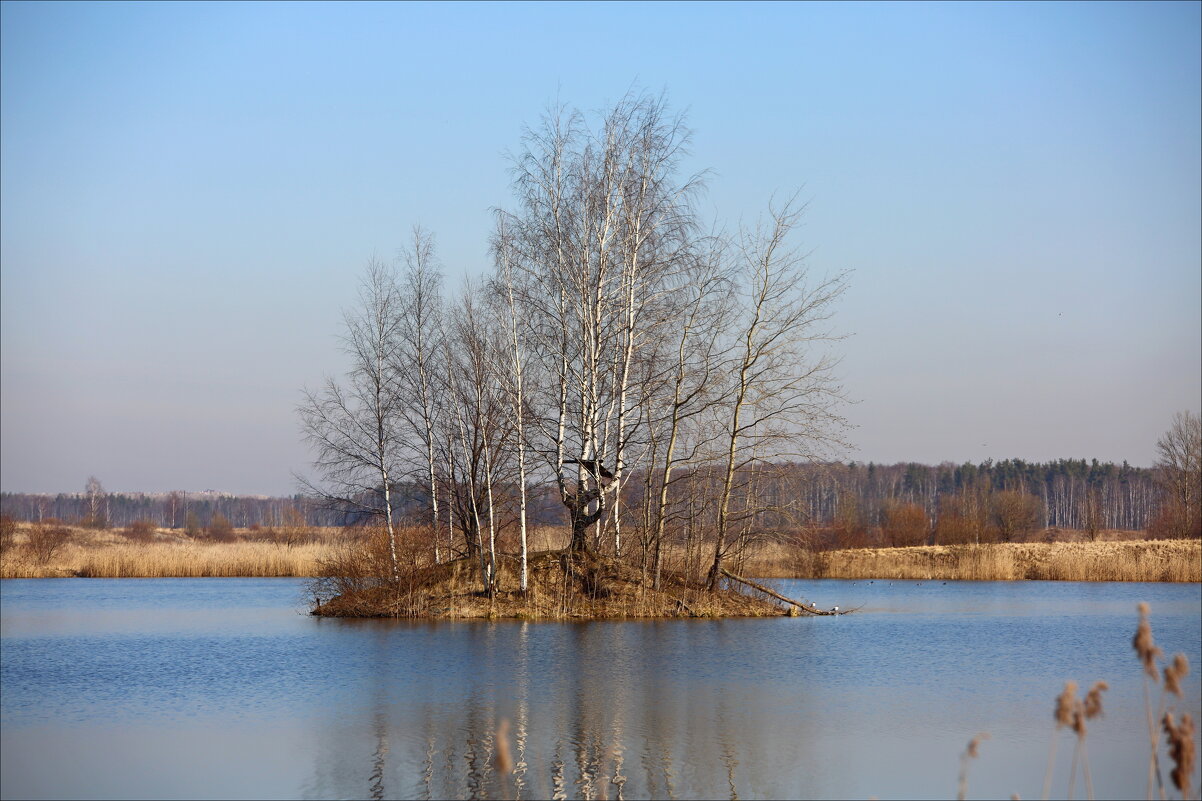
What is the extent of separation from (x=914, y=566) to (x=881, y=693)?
115 feet

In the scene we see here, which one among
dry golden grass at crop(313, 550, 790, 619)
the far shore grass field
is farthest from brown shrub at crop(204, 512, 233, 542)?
dry golden grass at crop(313, 550, 790, 619)

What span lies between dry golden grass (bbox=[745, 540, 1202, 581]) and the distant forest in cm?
341

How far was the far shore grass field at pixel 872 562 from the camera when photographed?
4391 cm

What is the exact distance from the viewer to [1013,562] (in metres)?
46.8

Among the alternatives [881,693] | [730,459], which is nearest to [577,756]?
[881,693]

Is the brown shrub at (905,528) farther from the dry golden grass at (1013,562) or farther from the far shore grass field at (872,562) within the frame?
the far shore grass field at (872,562)

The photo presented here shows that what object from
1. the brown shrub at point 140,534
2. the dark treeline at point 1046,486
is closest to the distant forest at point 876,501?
the dark treeline at point 1046,486

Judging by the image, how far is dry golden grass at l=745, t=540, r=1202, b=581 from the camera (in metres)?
43.4

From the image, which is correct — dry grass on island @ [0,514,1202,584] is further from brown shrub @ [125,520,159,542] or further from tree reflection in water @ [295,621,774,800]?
tree reflection in water @ [295,621,774,800]

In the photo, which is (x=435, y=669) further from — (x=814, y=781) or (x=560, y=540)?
(x=560, y=540)

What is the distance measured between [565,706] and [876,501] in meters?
107

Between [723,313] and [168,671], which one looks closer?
[168,671]

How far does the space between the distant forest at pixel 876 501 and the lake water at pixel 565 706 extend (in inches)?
164

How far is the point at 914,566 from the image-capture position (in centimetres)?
4944
